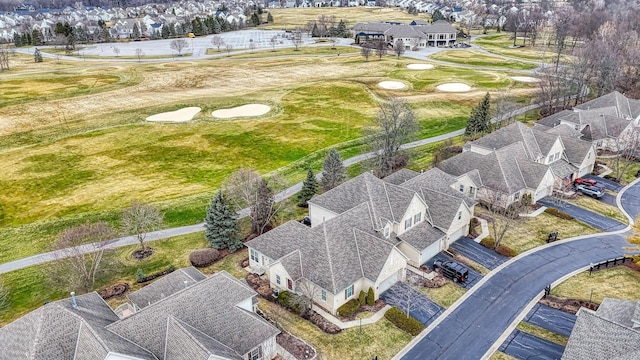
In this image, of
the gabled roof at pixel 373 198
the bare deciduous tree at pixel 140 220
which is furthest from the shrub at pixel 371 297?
the bare deciduous tree at pixel 140 220

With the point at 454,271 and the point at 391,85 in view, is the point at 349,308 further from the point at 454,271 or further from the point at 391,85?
the point at 391,85

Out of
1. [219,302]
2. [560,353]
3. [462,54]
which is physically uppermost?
[462,54]

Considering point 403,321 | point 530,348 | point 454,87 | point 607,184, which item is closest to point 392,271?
point 403,321

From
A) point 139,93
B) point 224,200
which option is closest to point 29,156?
point 139,93

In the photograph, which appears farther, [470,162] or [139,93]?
[139,93]

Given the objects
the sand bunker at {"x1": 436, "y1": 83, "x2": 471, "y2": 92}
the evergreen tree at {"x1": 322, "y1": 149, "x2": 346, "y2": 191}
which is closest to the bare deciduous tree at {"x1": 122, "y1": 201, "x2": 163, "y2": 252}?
the evergreen tree at {"x1": 322, "y1": 149, "x2": 346, "y2": 191}

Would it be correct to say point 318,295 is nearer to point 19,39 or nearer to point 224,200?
point 224,200
